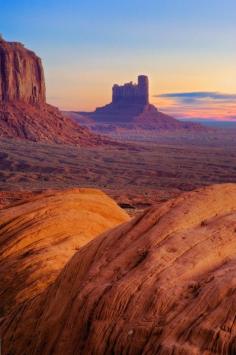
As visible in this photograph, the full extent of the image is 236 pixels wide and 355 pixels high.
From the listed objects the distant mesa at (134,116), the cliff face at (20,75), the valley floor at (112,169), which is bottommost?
the valley floor at (112,169)

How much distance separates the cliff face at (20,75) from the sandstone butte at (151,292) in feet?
318

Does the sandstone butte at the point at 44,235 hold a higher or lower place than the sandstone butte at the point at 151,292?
lower

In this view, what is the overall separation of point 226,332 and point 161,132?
6488 inches

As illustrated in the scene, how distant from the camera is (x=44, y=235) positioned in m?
12.9

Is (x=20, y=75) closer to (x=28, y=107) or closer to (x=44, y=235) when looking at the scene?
(x=28, y=107)

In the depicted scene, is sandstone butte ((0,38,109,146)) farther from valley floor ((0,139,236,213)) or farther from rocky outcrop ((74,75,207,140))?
rocky outcrop ((74,75,207,140))

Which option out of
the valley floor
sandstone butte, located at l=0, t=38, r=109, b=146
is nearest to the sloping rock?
sandstone butte, located at l=0, t=38, r=109, b=146

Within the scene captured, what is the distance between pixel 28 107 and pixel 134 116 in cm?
8551

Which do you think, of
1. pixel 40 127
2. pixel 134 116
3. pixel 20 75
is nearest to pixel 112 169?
pixel 40 127

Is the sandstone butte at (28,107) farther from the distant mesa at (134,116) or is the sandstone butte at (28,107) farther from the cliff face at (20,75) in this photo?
the distant mesa at (134,116)

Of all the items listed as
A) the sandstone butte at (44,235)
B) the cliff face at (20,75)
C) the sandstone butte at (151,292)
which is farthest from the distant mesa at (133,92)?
the sandstone butte at (151,292)

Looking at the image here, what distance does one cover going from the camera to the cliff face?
103 m

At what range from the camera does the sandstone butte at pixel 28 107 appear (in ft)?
310

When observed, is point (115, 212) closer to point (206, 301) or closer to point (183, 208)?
point (183, 208)
